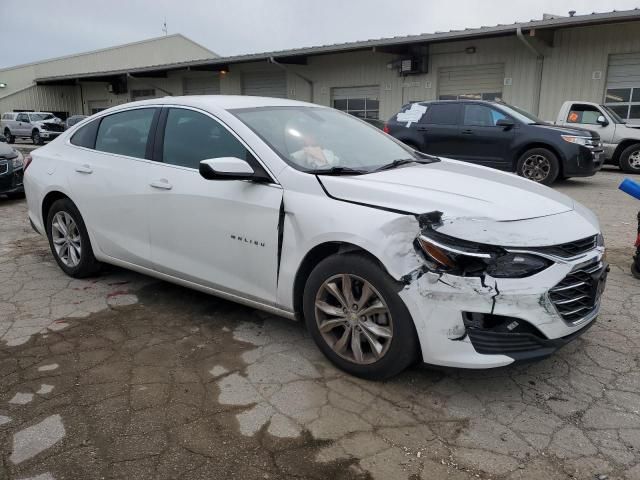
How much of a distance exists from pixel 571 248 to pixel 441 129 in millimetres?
9022

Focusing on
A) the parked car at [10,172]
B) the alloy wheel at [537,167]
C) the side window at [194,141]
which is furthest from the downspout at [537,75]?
the side window at [194,141]

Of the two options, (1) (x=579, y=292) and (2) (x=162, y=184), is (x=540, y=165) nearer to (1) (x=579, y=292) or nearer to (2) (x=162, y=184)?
(1) (x=579, y=292)

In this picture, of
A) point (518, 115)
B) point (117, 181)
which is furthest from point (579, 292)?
point (518, 115)

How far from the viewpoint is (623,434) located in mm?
2531

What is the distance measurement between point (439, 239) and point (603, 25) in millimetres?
16088

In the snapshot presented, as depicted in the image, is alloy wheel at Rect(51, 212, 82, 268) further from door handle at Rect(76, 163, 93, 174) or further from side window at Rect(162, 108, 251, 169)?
side window at Rect(162, 108, 251, 169)

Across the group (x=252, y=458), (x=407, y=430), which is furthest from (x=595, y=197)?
(x=252, y=458)

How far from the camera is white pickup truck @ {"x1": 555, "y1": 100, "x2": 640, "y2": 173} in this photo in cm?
1273

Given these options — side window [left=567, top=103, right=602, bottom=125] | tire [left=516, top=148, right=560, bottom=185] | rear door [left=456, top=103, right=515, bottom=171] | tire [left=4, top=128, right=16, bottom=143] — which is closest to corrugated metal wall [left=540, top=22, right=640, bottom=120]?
side window [left=567, top=103, right=602, bottom=125]

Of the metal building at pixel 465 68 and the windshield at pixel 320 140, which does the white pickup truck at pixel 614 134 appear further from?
the windshield at pixel 320 140

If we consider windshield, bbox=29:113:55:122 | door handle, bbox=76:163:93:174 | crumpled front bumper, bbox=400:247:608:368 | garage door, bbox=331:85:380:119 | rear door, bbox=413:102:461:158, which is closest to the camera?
crumpled front bumper, bbox=400:247:608:368

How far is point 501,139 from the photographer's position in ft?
34.6

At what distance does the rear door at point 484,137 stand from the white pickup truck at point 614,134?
11.4 feet

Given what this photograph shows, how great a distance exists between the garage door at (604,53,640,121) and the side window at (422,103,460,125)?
752 centimetres
